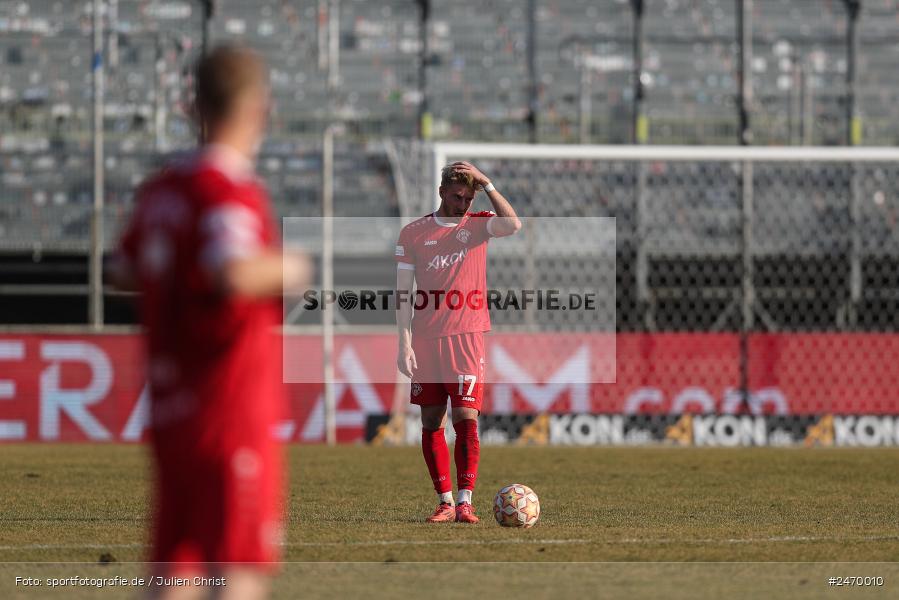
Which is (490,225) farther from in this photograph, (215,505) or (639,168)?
(639,168)

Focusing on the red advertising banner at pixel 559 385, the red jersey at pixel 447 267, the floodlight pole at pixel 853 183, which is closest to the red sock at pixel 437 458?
the red jersey at pixel 447 267

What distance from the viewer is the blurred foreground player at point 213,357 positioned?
3.62 m

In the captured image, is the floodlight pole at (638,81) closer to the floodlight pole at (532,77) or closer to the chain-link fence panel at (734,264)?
the chain-link fence panel at (734,264)

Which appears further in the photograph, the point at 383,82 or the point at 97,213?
the point at 383,82

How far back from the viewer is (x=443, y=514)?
8.65 metres

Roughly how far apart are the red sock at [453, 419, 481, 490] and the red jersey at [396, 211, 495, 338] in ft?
1.95

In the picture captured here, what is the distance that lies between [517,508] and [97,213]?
11.2 meters

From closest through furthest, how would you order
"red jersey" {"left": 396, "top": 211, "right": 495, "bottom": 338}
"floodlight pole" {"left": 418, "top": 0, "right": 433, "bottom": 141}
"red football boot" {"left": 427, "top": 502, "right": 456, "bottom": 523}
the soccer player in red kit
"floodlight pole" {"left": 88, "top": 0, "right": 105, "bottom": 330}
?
"red football boot" {"left": 427, "top": 502, "right": 456, "bottom": 523} → the soccer player in red kit → "red jersey" {"left": 396, "top": 211, "right": 495, "bottom": 338} → "floodlight pole" {"left": 88, "top": 0, "right": 105, "bottom": 330} → "floodlight pole" {"left": 418, "top": 0, "right": 433, "bottom": 141}

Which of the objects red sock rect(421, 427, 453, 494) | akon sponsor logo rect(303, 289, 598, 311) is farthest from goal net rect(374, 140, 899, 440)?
red sock rect(421, 427, 453, 494)

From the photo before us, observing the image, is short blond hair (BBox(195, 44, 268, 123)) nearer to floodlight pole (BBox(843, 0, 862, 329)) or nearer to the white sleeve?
the white sleeve

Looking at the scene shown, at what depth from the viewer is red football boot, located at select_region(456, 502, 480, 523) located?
8641 millimetres

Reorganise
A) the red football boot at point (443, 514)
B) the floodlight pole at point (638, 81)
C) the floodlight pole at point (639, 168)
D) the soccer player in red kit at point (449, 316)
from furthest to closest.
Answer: the floodlight pole at point (638, 81) → the floodlight pole at point (639, 168) → the soccer player in red kit at point (449, 316) → the red football boot at point (443, 514)

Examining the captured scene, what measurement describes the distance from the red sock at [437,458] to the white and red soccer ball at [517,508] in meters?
0.64

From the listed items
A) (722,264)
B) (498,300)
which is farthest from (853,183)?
(498,300)
